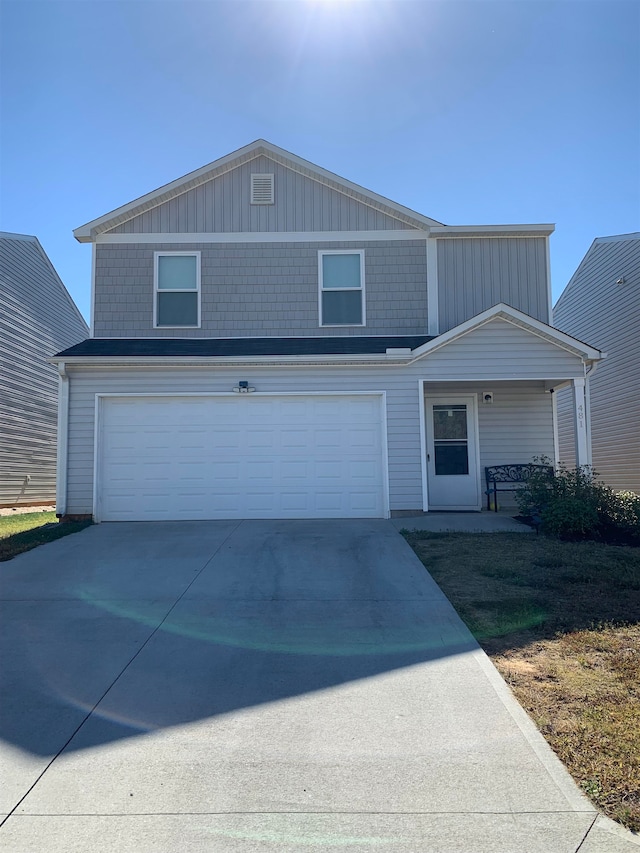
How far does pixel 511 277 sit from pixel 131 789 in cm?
1189

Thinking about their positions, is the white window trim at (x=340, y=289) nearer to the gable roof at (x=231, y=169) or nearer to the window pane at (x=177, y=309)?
the gable roof at (x=231, y=169)

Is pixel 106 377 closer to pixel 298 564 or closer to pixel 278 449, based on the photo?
pixel 278 449

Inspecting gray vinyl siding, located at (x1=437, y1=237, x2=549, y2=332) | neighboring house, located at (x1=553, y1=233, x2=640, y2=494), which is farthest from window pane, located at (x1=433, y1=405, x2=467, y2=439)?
neighboring house, located at (x1=553, y1=233, x2=640, y2=494)

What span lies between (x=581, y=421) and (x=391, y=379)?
3.34m

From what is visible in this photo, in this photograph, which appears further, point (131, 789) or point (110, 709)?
point (110, 709)

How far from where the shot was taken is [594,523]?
30.5 ft

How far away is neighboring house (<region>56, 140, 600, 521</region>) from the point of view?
11367 millimetres

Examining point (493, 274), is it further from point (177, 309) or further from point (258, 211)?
point (177, 309)

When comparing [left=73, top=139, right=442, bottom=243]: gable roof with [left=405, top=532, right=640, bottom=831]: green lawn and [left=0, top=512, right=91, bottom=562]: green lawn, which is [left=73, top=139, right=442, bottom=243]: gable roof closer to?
[left=0, top=512, right=91, bottom=562]: green lawn

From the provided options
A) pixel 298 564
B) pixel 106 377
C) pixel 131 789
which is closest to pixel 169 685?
pixel 131 789

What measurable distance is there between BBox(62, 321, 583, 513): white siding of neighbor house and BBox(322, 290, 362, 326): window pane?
5.63ft

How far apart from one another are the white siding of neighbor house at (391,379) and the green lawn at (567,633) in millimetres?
2436

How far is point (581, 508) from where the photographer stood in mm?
9289

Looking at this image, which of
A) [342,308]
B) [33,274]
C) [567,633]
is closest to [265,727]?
[567,633]
